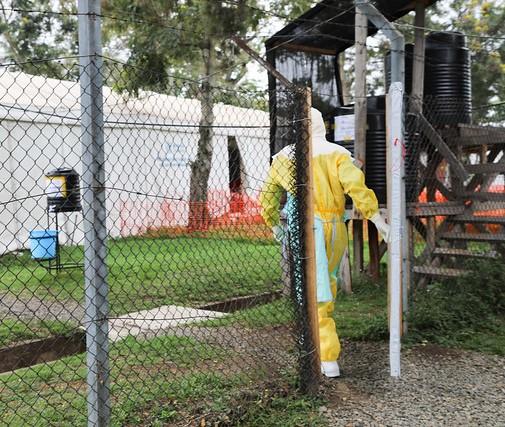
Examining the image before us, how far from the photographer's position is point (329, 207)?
468 cm

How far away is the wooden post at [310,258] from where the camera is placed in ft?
13.7

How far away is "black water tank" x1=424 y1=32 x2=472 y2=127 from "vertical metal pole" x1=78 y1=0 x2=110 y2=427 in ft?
19.9

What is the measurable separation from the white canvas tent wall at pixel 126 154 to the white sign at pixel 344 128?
2281 millimetres

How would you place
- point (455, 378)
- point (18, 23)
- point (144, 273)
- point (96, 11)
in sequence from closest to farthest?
1. point (96, 11)
2. point (455, 378)
3. point (144, 273)
4. point (18, 23)

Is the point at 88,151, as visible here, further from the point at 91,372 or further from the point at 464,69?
the point at 464,69

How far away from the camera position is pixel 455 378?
4.72 metres

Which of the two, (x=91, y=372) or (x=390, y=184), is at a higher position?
(x=390, y=184)

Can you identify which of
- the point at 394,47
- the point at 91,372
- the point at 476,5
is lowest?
the point at 91,372

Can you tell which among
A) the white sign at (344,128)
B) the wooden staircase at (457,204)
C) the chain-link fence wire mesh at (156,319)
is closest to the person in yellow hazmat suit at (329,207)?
the chain-link fence wire mesh at (156,319)

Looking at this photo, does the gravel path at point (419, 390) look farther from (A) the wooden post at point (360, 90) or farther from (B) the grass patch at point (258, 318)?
(A) the wooden post at point (360, 90)

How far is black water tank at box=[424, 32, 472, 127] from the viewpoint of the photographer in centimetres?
823

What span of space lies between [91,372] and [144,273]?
581 cm

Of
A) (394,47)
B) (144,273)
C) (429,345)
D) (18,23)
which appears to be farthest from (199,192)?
(18,23)


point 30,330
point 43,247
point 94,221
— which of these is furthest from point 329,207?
point 43,247
